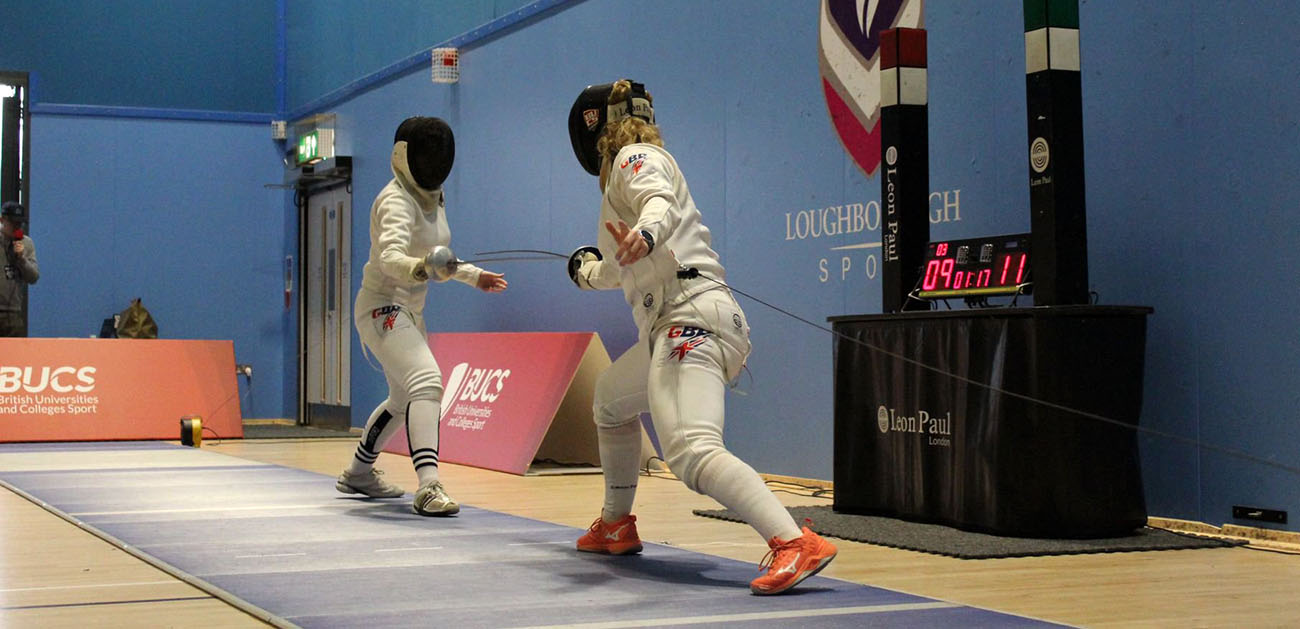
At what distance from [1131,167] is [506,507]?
266 centimetres

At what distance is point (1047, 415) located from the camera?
443 centimetres

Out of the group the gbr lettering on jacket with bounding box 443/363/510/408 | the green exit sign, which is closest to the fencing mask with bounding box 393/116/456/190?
the gbr lettering on jacket with bounding box 443/363/510/408

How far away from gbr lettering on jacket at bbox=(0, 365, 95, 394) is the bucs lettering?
296 inches

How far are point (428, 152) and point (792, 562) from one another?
→ 8.65ft

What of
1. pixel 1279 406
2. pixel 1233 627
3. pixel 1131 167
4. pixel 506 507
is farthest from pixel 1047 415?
pixel 506 507

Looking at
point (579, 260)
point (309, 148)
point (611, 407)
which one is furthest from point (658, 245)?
point (309, 148)

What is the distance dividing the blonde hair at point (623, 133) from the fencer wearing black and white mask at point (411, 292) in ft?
3.90

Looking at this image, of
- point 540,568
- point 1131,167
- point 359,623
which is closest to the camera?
point 359,623

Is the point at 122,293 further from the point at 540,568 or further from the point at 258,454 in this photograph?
the point at 540,568

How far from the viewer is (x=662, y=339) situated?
3664mm

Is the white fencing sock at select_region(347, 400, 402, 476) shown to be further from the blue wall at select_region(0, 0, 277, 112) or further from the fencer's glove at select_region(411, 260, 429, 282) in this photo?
the blue wall at select_region(0, 0, 277, 112)

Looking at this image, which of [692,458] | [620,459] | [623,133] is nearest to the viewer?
[692,458]

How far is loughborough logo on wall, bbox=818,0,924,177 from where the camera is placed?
6.13m

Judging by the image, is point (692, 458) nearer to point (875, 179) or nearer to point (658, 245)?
point (658, 245)
